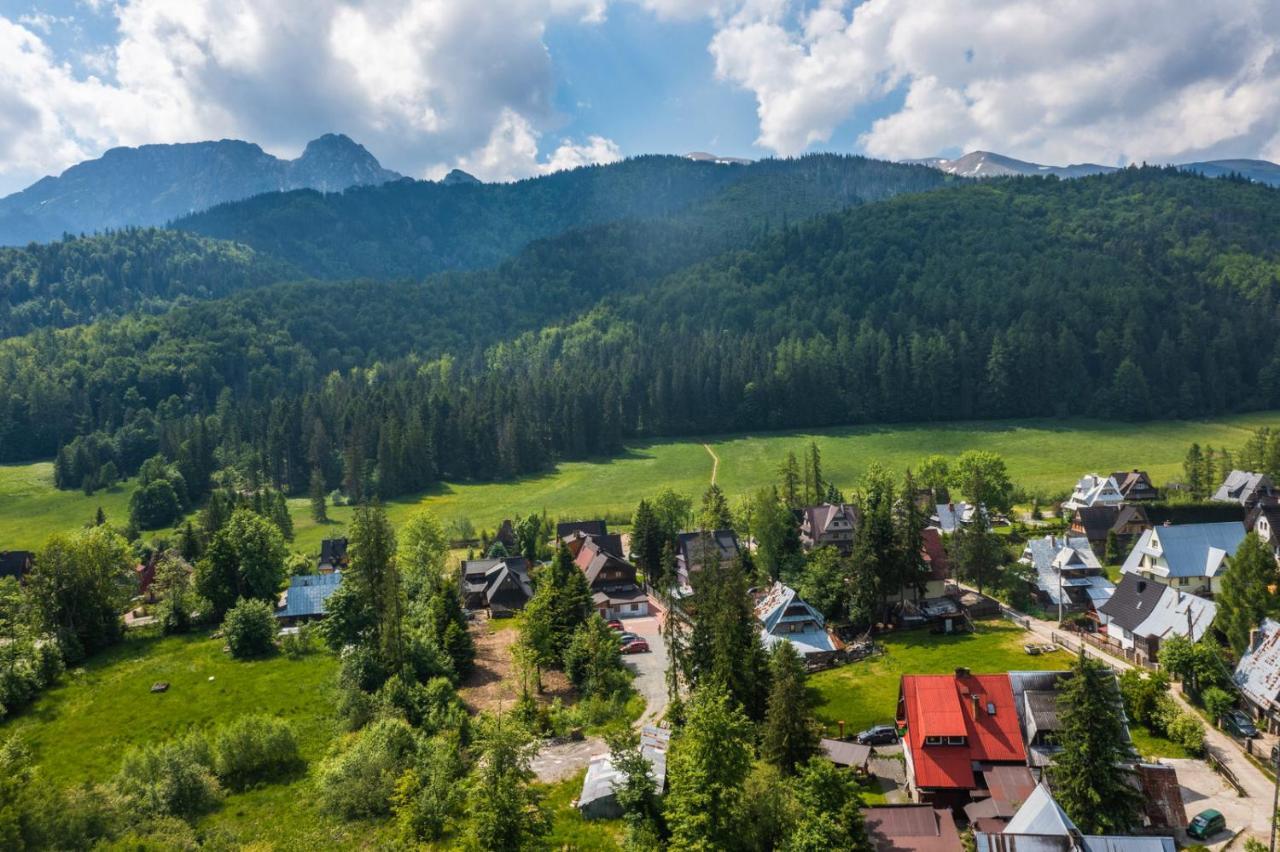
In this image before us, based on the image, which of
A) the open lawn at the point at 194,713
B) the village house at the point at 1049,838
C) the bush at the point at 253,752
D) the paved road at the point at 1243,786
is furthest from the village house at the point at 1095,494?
the bush at the point at 253,752

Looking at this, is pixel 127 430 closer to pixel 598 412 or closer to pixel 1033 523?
→ pixel 598 412

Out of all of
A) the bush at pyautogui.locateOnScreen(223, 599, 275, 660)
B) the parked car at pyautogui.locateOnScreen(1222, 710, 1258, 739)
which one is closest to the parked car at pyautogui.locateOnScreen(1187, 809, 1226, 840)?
the parked car at pyautogui.locateOnScreen(1222, 710, 1258, 739)

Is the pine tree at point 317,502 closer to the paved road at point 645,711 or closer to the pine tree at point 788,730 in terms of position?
the paved road at point 645,711

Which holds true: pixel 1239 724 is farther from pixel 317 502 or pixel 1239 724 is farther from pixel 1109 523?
pixel 317 502

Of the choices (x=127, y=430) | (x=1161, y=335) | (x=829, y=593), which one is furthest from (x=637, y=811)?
(x=1161, y=335)

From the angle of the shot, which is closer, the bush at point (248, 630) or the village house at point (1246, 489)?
the bush at point (248, 630)

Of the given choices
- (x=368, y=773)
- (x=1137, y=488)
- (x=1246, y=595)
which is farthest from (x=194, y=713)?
(x=1137, y=488)
